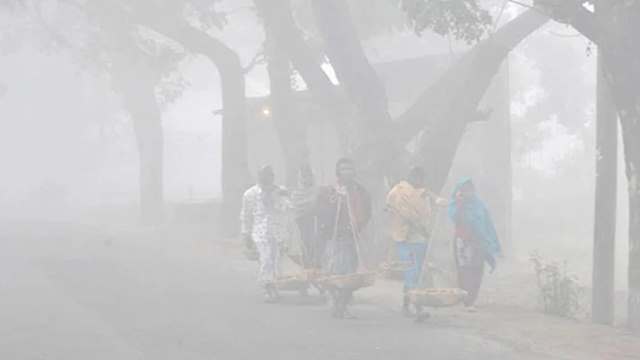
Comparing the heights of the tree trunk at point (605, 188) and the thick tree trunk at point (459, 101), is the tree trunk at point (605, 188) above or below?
below

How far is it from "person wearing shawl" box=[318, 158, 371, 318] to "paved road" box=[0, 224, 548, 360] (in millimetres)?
587

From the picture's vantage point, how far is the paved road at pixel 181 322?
1039 cm

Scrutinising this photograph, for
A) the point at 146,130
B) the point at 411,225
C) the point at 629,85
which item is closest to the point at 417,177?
the point at 411,225

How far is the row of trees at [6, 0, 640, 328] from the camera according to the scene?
38.8ft

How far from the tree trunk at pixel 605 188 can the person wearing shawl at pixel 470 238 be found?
133 centimetres

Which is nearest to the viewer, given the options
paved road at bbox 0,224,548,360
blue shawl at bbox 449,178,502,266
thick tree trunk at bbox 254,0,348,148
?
paved road at bbox 0,224,548,360

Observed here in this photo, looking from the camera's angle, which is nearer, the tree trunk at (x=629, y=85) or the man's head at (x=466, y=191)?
the tree trunk at (x=629, y=85)

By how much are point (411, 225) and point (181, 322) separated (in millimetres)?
2936

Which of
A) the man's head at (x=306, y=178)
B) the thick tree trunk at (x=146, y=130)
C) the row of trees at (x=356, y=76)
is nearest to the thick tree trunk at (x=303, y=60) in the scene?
the row of trees at (x=356, y=76)

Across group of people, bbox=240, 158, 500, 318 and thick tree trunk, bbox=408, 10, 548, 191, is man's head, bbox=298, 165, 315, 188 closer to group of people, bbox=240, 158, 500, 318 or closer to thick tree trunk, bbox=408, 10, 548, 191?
group of people, bbox=240, 158, 500, 318

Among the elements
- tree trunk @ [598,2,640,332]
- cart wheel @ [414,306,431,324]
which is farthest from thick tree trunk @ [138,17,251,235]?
tree trunk @ [598,2,640,332]

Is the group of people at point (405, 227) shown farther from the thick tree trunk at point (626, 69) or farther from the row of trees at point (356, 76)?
the row of trees at point (356, 76)

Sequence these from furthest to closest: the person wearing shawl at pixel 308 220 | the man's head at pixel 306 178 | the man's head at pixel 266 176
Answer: the man's head at pixel 306 178 → the man's head at pixel 266 176 → the person wearing shawl at pixel 308 220

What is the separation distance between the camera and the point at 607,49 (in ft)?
38.3
